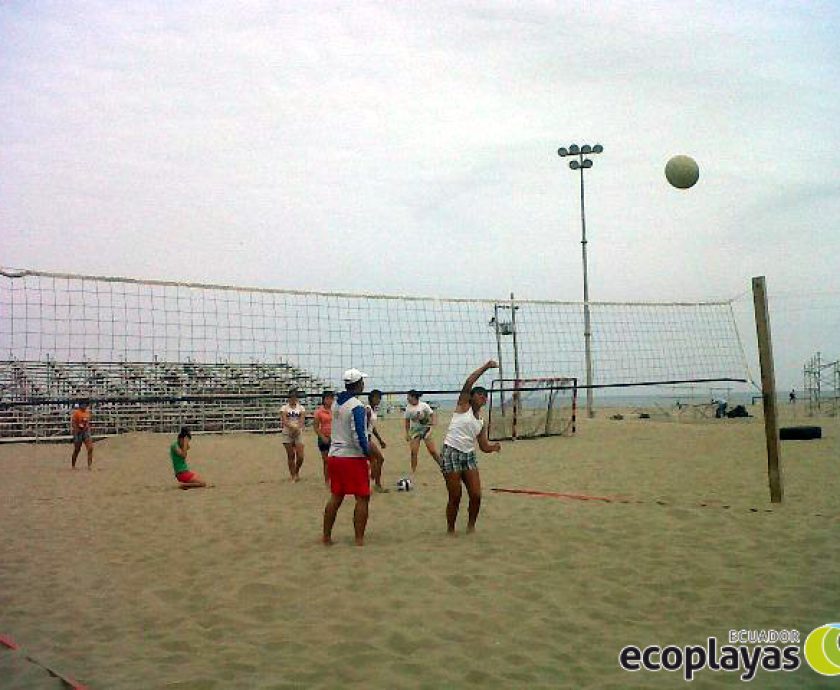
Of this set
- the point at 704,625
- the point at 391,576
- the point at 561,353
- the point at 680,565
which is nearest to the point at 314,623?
the point at 391,576

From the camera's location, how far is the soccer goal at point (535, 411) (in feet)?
51.0

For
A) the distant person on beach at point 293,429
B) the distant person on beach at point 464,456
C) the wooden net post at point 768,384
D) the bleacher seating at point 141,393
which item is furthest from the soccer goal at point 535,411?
the distant person on beach at point 464,456

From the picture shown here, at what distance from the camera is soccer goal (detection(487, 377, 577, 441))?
51.0 ft

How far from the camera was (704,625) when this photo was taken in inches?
136

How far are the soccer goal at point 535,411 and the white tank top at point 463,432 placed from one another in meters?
9.55

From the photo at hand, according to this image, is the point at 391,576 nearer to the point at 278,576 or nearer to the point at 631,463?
the point at 278,576

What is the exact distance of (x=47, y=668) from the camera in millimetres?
2912

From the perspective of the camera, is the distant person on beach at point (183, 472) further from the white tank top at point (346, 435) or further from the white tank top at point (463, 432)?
the white tank top at point (463, 432)

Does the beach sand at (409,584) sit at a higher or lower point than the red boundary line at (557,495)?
lower

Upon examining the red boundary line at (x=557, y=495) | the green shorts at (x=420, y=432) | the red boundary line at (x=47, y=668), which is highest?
the green shorts at (x=420, y=432)

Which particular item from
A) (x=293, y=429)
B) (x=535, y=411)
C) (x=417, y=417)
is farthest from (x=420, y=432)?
(x=535, y=411)

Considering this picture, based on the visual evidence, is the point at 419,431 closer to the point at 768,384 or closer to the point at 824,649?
the point at 768,384

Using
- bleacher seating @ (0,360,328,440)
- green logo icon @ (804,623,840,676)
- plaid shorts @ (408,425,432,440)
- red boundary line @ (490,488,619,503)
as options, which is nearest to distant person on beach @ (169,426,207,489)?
plaid shorts @ (408,425,432,440)

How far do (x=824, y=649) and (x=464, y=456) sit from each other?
2792 millimetres
